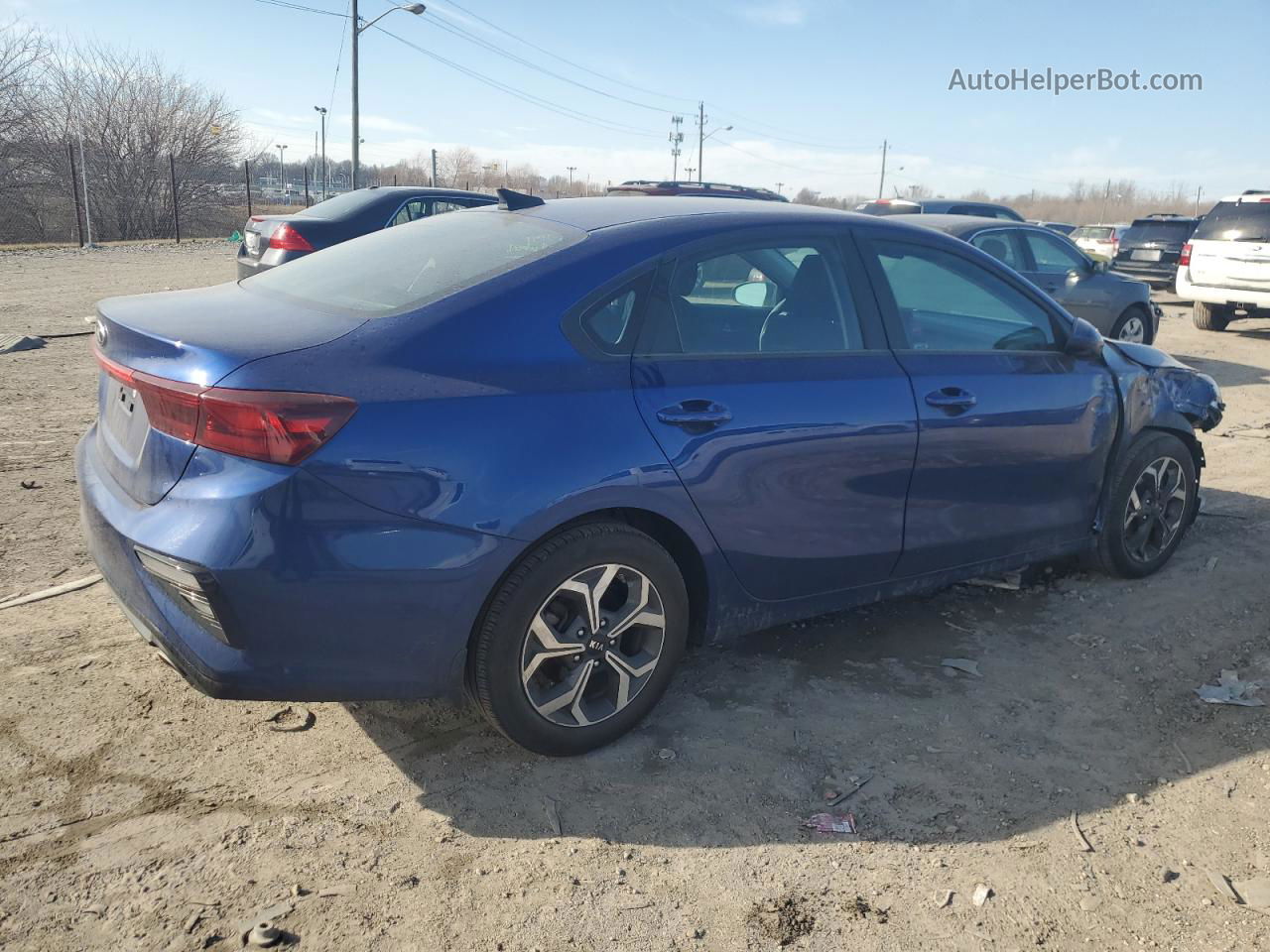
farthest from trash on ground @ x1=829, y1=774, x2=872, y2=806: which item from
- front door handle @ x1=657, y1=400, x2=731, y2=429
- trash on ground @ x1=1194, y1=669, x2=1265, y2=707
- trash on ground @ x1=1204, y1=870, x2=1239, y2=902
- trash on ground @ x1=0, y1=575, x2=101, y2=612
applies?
trash on ground @ x1=0, y1=575, x2=101, y2=612

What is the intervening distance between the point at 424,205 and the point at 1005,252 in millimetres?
6208

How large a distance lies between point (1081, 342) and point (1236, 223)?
39.7ft

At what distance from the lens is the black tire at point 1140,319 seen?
10914 mm

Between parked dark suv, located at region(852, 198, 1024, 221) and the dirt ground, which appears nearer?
the dirt ground

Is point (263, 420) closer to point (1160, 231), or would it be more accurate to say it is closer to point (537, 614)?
point (537, 614)

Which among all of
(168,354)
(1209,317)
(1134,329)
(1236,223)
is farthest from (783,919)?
(1209,317)

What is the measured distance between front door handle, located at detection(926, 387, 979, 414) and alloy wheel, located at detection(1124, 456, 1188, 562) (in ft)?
4.36

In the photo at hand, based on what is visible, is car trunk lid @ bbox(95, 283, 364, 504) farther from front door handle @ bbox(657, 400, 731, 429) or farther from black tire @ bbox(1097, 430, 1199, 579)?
black tire @ bbox(1097, 430, 1199, 579)

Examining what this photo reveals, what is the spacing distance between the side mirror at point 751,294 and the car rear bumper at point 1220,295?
1294 centimetres

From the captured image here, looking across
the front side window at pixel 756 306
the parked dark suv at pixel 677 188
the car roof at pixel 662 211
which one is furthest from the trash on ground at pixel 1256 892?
the parked dark suv at pixel 677 188

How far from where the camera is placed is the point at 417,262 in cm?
331

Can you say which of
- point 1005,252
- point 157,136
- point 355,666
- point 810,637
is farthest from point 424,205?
point 157,136

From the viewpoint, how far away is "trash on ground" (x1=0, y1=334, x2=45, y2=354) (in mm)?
9227

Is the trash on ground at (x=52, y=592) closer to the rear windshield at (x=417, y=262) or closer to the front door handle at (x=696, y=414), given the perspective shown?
the rear windshield at (x=417, y=262)
